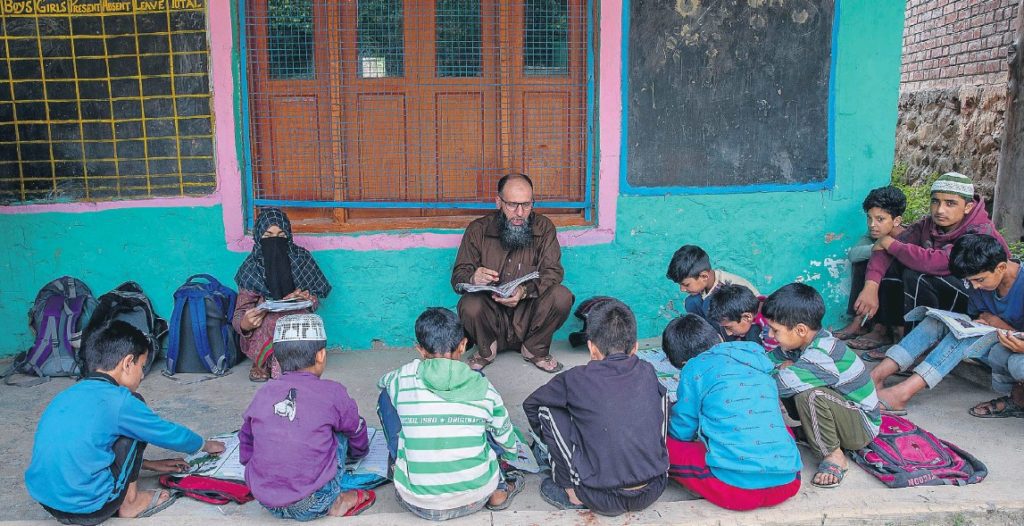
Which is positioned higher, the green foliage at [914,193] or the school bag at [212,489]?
the green foliage at [914,193]

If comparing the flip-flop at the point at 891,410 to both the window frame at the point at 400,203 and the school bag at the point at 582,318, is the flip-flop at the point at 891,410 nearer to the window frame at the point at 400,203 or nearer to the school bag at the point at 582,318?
the school bag at the point at 582,318

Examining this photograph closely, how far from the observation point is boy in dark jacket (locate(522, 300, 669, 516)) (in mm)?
3053

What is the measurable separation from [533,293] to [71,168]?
3058 millimetres

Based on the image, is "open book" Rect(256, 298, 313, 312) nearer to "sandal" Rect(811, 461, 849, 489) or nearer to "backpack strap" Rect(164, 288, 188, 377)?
"backpack strap" Rect(164, 288, 188, 377)

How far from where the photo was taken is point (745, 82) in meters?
5.26

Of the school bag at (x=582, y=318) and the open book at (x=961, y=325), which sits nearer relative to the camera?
the open book at (x=961, y=325)

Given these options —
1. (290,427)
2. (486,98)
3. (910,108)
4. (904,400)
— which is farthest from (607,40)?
(910,108)

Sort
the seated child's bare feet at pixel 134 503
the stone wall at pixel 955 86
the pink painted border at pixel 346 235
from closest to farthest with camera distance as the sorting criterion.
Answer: the seated child's bare feet at pixel 134 503
the pink painted border at pixel 346 235
the stone wall at pixel 955 86

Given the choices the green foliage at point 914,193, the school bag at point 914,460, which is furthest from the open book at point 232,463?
the green foliage at point 914,193

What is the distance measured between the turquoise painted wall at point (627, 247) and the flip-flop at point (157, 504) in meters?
2.04

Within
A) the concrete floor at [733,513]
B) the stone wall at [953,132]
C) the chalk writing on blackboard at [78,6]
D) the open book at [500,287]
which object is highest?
the chalk writing on blackboard at [78,6]

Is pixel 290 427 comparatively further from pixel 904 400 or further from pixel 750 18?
pixel 750 18

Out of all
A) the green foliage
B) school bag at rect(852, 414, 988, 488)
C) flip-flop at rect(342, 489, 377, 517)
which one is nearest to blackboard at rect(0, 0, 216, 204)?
flip-flop at rect(342, 489, 377, 517)

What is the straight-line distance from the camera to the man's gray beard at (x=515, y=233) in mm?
4945
